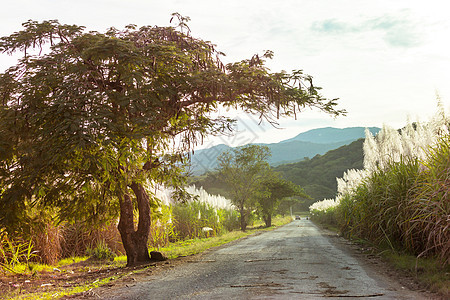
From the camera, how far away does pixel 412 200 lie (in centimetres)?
661

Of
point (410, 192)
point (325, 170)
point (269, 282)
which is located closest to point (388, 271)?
point (410, 192)

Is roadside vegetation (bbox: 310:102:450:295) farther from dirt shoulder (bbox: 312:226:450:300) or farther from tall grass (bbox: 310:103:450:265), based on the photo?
dirt shoulder (bbox: 312:226:450:300)

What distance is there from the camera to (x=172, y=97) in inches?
293

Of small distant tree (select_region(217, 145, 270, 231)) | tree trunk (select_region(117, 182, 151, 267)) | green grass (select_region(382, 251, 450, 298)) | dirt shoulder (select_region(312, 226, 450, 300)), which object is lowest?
dirt shoulder (select_region(312, 226, 450, 300))

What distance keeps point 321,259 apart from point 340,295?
3614 mm

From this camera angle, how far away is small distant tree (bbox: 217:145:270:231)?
26484mm

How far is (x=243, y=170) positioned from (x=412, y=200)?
20773 millimetres

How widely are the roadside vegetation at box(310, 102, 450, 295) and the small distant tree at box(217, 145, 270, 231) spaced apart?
48.6 ft

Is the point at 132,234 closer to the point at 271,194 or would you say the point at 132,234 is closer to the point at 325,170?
the point at 271,194

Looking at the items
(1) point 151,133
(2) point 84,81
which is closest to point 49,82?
(2) point 84,81

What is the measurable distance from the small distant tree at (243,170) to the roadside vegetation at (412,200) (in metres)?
14.8

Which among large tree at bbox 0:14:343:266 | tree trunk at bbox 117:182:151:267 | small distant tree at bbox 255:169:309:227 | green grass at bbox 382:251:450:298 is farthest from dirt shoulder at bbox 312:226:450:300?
small distant tree at bbox 255:169:309:227

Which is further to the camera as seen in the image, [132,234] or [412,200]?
[132,234]

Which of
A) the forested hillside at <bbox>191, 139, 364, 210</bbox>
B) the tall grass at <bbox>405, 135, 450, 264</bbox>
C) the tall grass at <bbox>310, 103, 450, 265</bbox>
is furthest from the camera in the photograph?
the forested hillside at <bbox>191, 139, 364, 210</bbox>
